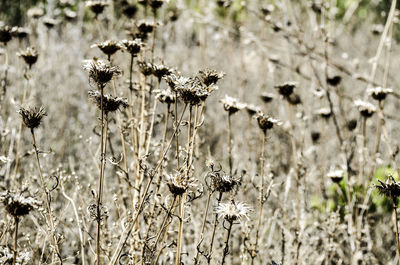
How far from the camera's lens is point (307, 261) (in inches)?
78.4

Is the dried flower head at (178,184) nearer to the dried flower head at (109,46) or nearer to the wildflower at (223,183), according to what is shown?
the wildflower at (223,183)

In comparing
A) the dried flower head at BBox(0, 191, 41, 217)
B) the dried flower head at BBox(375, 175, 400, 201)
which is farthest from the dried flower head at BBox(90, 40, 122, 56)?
the dried flower head at BBox(375, 175, 400, 201)

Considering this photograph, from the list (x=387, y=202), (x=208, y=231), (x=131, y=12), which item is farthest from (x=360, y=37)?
(x=208, y=231)

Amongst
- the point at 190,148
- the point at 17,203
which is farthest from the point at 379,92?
the point at 17,203

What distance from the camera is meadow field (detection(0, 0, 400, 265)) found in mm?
1209

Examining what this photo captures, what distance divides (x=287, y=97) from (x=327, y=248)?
69 centimetres

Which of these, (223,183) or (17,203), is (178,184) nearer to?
(223,183)

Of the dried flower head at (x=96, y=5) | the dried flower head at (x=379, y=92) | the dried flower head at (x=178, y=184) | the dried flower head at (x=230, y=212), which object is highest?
the dried flower head at (x=96, y=5)

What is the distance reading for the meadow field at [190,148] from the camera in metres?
1.21

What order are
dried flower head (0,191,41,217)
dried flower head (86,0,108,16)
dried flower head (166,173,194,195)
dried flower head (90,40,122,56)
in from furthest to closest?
dried flower head (86,0,108,16) → dried flower head (90,40,122,56) → dried flower head (166,173,194,195) → dried flower head (0,191,41,217)

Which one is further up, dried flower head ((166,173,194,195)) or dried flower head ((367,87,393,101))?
dried flower head ((367,87,393,101))

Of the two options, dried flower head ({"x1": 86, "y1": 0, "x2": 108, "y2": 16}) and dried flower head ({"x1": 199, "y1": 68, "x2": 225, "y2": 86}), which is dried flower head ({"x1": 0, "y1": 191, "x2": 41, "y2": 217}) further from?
dried flower head ({"x1": 86, "y1": 0, "x2": 108, "y2": 16})

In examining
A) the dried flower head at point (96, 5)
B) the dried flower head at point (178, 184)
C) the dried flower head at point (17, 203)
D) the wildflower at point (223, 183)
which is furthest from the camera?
the dried flower head at point (96, 5)

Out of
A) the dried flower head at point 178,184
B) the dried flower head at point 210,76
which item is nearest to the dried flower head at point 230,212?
the dried flower head at point 178,184
